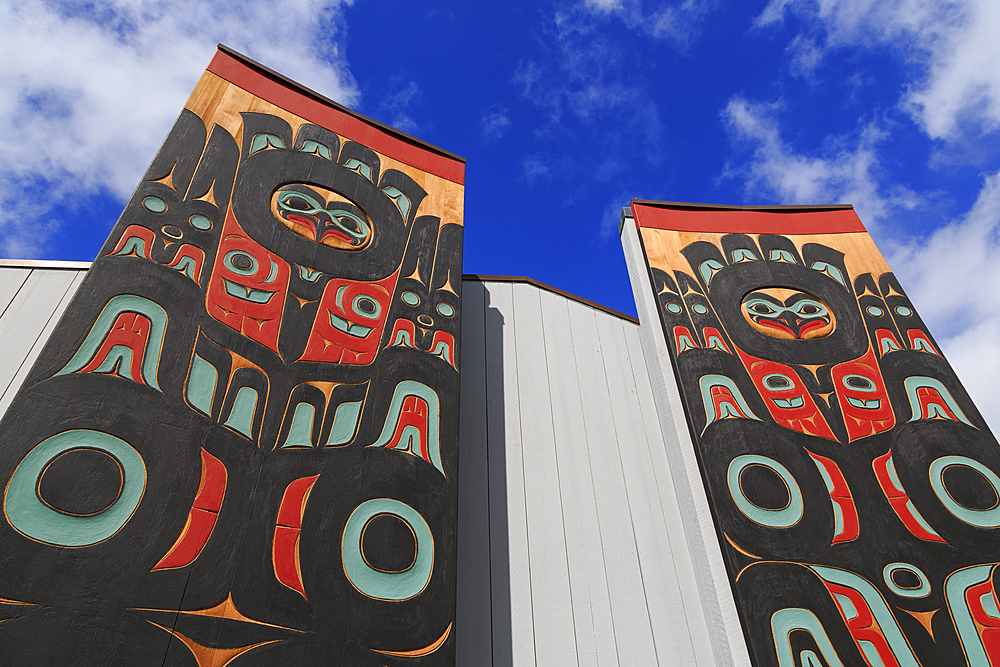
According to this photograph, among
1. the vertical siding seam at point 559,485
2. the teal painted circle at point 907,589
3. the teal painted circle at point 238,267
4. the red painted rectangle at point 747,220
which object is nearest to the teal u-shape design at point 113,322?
the teal painted circle at point 238,267

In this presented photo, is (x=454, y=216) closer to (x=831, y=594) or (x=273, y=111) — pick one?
(x=273, y=111)

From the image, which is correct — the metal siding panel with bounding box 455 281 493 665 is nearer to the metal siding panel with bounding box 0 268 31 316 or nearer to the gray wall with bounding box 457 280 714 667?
the gray wall with bounding box 457 280 714 667

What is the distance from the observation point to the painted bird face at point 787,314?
552 centimetres

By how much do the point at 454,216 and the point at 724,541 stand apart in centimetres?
343

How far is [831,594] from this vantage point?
3758 mm

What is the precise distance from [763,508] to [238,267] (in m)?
3.99

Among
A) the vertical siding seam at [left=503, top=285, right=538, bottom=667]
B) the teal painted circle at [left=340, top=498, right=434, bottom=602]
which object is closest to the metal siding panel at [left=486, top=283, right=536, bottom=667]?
the vertical siding seam at [left=503, top=285, right=538, bottom=667]

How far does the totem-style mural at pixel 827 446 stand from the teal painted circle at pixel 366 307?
2.60 meters

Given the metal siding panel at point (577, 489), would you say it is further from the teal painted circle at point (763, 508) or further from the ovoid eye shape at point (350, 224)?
the ovoid eye shape at point (350, 224)

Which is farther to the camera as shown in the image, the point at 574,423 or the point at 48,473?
the point at 574,423

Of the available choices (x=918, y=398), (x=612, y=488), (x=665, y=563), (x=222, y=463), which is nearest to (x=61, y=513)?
(x=222, y=463)

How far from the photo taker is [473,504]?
430 cm

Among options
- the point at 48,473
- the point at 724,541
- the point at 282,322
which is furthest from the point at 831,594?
the point at 48,473

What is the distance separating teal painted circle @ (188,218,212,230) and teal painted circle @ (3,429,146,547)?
1641 millimetres
